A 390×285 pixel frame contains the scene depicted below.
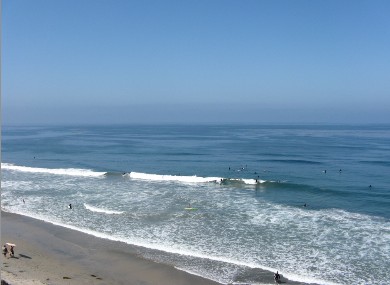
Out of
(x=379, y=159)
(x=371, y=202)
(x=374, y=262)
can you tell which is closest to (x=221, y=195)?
(x=371, y=202)

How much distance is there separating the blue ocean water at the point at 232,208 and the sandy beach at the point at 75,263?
118 centimetres

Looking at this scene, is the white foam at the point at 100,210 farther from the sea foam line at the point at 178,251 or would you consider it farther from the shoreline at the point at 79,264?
the shoreline at the point at 79,264

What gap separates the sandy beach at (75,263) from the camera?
1923cm

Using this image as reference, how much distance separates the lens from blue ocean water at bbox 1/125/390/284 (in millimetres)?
22062

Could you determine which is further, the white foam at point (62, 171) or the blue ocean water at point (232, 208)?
the white foam at point (62, 171)

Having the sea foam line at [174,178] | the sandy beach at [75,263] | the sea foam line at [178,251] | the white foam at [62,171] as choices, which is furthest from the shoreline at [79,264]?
the white foam at [62,171]

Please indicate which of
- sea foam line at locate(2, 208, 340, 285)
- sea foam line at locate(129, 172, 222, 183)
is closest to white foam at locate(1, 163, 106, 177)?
sea foam line at locate(129, 172, 222, 183)

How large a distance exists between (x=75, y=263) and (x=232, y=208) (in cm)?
1595

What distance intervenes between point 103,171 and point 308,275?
1573 inches

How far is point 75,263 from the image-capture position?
70.7ft

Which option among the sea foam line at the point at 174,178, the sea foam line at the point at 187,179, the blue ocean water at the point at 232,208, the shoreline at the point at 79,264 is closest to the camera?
the shoreline at the point at 79,264

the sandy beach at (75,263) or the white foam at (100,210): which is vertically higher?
the white foam at (100,210)

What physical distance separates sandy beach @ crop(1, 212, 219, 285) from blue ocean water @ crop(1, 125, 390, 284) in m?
1.18

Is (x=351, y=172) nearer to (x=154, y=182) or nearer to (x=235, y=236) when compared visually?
(x=154, y=182)
